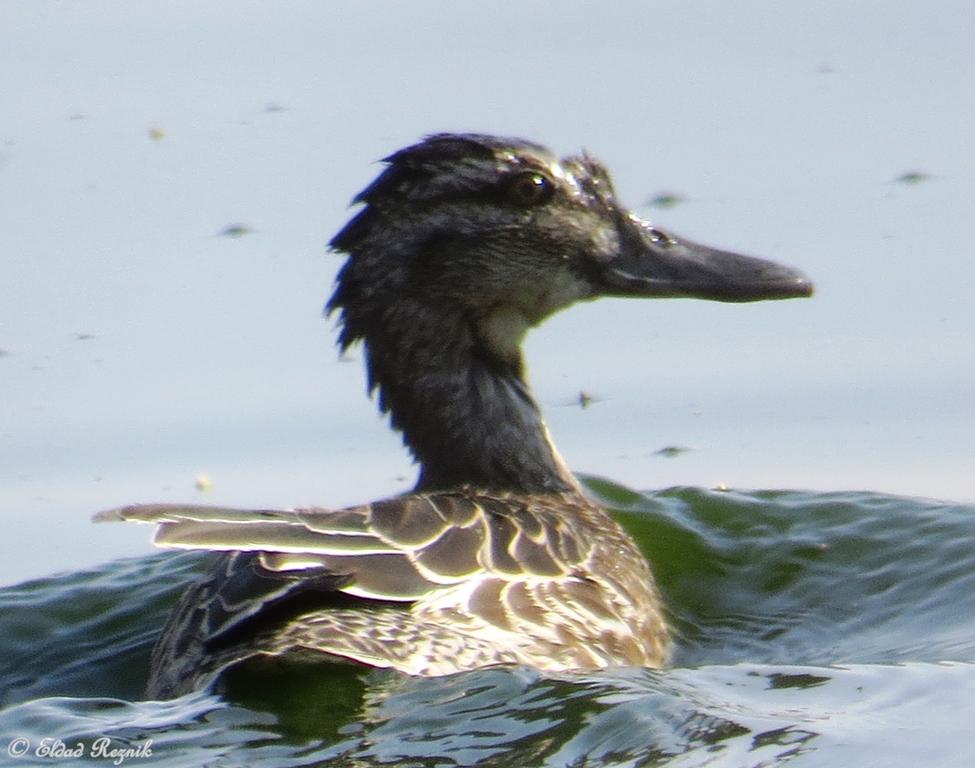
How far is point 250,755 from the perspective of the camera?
7418mm

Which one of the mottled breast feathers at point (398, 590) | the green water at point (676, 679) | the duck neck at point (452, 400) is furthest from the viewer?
the duck neck at point (452, 400)

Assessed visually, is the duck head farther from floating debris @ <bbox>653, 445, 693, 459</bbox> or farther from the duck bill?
floating debris @ <bbox>653, 445, 693, 459</bbox>

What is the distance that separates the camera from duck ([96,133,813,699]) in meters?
8.10

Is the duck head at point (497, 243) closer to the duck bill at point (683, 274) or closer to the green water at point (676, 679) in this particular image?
the duck bill at point (683, 274)

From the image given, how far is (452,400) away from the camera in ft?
30.7

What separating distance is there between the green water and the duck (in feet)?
0.83

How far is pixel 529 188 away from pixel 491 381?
0.72 metres

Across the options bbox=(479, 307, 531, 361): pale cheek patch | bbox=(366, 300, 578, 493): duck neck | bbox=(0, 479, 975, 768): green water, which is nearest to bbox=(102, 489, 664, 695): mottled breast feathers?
bbox=(0, 479, 975, 768): green water

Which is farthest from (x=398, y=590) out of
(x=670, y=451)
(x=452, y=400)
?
(x=670, y=451)

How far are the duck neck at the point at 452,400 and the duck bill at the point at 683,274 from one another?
0.53 metres

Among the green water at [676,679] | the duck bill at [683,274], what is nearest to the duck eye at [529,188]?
the duck bill at [683,274]

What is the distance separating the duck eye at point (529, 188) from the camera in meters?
9.22

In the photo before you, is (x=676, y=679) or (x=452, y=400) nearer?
(x=676, y=679)

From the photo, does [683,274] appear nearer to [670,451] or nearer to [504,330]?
[504,330]
